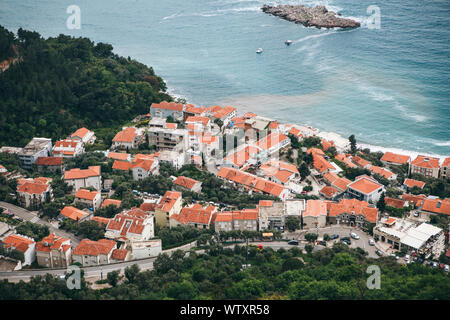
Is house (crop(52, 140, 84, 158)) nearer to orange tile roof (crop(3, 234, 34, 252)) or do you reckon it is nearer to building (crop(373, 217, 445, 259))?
orange tile roof (crop(3, 234, 34, 252))

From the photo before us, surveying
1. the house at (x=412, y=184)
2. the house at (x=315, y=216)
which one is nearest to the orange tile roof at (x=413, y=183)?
the house at (x=412, y=184)

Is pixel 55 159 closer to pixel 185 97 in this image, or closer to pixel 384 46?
pixel 185 97

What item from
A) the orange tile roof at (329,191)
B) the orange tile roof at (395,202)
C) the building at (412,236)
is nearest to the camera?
the building at (412,236)

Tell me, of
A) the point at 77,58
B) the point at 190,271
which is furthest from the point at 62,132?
the point at 190,271

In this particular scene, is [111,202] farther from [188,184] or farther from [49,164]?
[49,164]

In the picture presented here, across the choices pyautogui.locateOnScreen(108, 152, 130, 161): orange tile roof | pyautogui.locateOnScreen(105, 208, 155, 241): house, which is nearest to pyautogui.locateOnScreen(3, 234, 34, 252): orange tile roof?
pyautogui.locateOnScreen(105, 208, 155, 241): house

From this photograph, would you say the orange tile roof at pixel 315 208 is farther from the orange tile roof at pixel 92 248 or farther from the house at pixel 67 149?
the house at pixel 67 149
